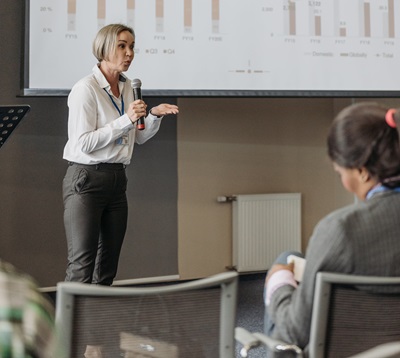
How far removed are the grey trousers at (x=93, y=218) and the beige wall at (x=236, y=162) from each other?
1.32 metres

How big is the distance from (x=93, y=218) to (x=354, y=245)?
1.64 metres

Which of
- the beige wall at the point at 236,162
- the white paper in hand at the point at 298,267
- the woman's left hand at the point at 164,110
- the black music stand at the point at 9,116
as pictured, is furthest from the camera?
the beige wall at the point at 236,162

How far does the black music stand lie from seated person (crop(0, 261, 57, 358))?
173 centimetres

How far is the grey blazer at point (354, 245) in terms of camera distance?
1.38m

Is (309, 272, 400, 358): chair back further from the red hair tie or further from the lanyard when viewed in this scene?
the red hair tie

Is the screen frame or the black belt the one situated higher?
the screen frame

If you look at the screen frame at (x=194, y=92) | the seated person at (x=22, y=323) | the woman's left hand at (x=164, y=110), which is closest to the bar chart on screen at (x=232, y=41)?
the screen frame at (x=194, y=92)

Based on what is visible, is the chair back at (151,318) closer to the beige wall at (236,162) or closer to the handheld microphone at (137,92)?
the handheld microphone at (137,92)

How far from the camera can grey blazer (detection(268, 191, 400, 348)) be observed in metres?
1.38

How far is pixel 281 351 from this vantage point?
147 cm

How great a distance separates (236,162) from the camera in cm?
441

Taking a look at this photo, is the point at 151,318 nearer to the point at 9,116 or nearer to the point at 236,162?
the point at 9,116

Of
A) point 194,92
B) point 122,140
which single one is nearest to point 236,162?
point 194,92

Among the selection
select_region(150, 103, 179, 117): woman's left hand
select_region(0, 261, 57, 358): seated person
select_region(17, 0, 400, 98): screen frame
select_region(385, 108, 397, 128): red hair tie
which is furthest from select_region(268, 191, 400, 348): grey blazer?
select_region(17, 0, 400, 98): screen frame
